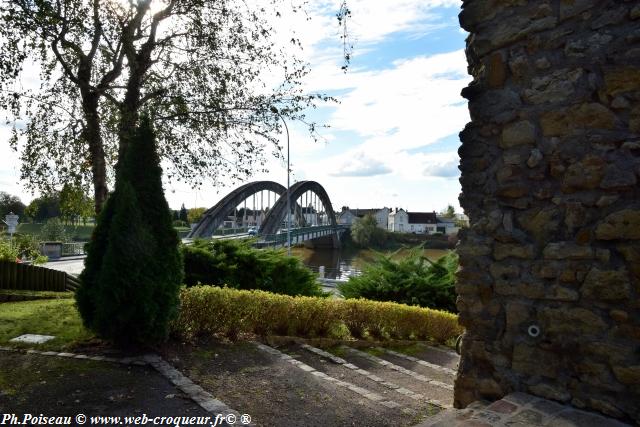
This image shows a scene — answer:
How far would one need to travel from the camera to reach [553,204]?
2.88 m

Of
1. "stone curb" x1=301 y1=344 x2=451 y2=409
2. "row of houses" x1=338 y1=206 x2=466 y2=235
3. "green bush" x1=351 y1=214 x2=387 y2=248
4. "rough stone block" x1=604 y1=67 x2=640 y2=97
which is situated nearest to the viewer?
"rough stone block" x1=604 y1=67 x2=640 y2=97

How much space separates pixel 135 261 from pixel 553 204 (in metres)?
4.01

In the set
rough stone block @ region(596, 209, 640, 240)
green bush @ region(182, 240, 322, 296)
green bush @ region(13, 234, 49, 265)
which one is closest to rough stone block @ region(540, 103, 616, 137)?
rough stone block @ region(596, 209, 640, 240)

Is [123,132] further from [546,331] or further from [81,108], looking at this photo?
[546,331]

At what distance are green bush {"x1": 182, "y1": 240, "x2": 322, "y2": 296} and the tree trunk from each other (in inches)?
83.9

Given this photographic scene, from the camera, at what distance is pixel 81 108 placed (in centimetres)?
960

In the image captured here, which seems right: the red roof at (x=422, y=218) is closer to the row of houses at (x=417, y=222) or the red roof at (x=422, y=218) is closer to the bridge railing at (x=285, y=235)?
the row of houses at (x=417, y=222)

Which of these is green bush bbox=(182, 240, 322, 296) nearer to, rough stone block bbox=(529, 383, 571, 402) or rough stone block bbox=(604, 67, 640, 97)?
rough stone block bbox=(529, 383, 571, 402)

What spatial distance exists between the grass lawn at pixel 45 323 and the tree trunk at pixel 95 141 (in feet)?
7.12

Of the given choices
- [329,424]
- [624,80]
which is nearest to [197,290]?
Answer: [329,424]

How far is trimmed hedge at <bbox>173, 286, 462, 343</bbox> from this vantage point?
232 inches

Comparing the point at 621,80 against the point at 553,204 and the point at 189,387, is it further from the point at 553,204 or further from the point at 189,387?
the point at 189,387


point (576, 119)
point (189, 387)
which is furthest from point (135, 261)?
point (576, 119)

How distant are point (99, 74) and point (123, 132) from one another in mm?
2354
